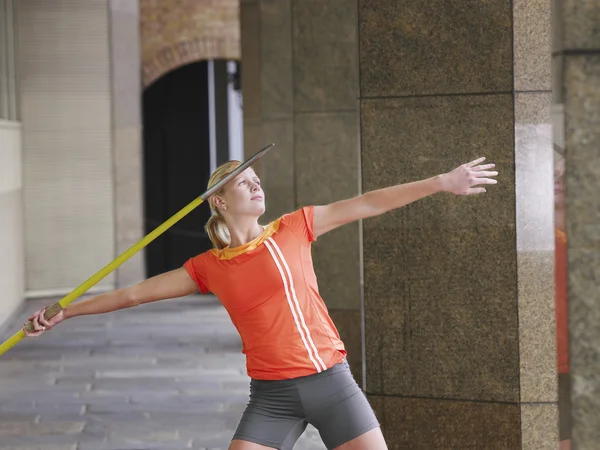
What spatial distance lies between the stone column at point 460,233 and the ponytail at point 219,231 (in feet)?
3.57

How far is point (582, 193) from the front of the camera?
8.87 feet

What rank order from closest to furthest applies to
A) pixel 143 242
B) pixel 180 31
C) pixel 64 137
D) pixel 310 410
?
pixel 143 242 < pixel 310 410 < pixel 64 137 < pixel 180 31

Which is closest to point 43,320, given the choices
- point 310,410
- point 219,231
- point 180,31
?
point 219,231

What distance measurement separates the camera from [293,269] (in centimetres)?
402

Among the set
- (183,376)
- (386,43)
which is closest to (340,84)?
(183,376)

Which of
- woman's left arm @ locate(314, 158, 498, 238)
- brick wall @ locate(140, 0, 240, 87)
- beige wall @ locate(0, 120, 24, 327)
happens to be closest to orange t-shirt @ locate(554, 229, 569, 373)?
woman's left arm @ locate(314, 158, 498, 238)

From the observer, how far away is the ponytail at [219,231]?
Result: 4180 mm

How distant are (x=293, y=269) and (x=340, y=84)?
5239mm

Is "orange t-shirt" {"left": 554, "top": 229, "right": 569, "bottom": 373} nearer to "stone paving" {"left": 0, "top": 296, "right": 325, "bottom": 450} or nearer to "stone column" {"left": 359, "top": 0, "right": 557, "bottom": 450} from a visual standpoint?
"stone column" {"left": 359, "top": 0, "right": 557, "bottom": 450}

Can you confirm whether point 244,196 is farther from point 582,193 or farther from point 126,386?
point 126,386

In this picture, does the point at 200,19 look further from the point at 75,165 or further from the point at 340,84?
the point at 340,84

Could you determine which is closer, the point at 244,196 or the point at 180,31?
the point at 244,196

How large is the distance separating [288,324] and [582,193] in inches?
58.7

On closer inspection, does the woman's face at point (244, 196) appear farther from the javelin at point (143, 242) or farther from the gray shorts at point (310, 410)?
Result: the gray shorts at point (310, 410)
